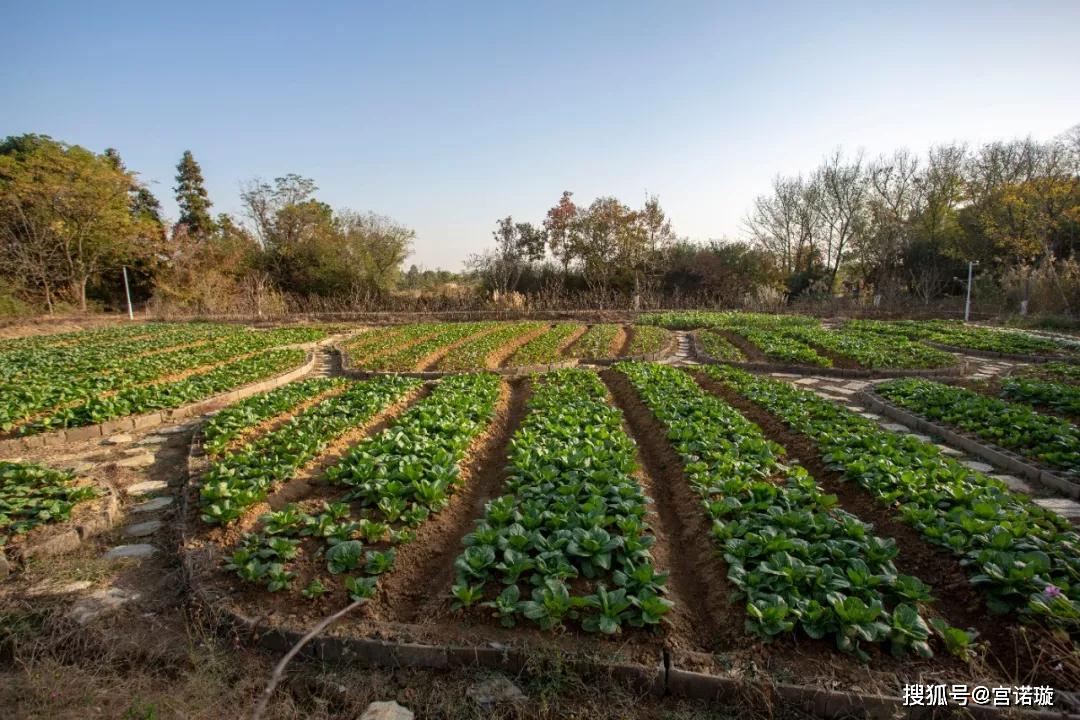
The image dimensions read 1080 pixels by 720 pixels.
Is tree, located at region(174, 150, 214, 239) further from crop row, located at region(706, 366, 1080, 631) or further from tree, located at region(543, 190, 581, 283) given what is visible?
crop row, located at region(706, 366, 1080, 631)

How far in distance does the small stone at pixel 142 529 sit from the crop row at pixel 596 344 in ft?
30.7

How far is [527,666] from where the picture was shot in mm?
2695

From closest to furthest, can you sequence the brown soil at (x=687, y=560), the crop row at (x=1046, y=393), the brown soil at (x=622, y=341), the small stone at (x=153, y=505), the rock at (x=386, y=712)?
the rock at (x=386, y=712), the brown soil at (x=687, y=560), the small stone at (x=153, y=505), the crop row at (x=1046, y=393), the brown soil at (x=622, y=341)

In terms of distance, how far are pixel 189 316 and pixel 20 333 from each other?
20.3 feet

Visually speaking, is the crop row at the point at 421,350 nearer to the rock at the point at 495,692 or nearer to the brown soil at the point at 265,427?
the brown soil at the point at 265,427

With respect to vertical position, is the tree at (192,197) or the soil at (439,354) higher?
the tree at (192,197)

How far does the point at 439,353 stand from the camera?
43.7 ft

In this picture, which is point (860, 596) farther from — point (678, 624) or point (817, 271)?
point (817, 271)

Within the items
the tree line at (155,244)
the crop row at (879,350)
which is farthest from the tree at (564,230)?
the crop row at (879,350)

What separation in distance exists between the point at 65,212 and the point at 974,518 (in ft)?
112

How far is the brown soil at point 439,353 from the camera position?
1164 cm

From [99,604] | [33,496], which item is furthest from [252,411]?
[99,604]

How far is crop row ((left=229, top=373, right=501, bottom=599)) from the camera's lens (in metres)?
3.43

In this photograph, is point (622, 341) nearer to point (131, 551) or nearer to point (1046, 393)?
point (1046, 393)
